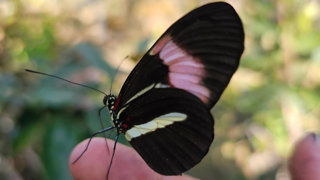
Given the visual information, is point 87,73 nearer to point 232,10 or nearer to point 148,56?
point 148,56

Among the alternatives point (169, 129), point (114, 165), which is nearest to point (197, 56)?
point (169, 129)

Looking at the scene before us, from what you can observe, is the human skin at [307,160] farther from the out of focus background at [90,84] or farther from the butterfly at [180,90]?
the out of focus background at [90,84]

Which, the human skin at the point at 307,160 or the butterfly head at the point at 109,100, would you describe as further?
the human skin at the point at 307,160

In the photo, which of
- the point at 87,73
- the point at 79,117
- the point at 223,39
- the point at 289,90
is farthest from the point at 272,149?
the point at 223,39

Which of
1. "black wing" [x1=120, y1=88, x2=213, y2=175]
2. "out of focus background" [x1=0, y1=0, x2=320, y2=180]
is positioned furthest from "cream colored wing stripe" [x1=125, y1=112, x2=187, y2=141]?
"out of focus background" [x1=0, y1=0, x2=320, y2=180]

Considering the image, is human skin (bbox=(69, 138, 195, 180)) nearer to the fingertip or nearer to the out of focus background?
the fingertip

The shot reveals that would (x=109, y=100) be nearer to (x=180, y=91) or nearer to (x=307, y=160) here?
(x=180, y=91)

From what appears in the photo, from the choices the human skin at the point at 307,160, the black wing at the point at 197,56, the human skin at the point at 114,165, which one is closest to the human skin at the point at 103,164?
the human skin at the point at 114,165
